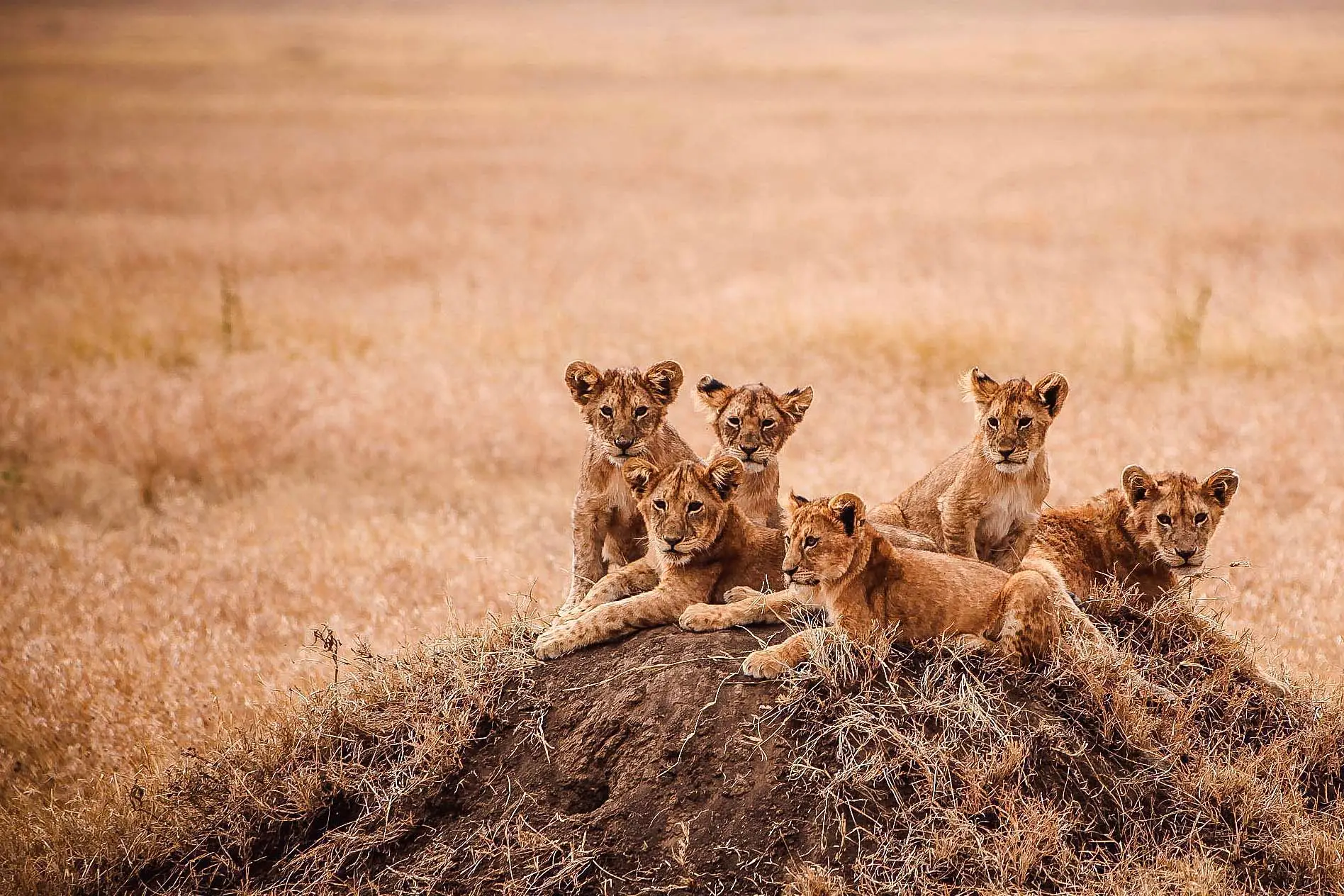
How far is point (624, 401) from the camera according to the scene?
7.26 metres

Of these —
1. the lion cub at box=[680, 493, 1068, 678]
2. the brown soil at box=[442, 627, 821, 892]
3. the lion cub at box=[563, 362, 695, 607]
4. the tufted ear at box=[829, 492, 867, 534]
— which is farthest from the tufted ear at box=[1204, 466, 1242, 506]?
the lion cub at box=[563, 362, 695, 607]

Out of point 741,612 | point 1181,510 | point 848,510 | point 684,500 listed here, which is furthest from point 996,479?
point 684,500

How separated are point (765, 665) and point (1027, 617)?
125 centimetres

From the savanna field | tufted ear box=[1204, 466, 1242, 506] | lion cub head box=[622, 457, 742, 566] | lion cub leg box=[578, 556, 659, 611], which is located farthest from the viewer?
the savanna field

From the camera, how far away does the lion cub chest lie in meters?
7.48

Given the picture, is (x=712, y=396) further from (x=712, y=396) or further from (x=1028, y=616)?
(x=1028, y=616)

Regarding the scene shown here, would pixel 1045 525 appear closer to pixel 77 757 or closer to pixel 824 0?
pixel 77 757

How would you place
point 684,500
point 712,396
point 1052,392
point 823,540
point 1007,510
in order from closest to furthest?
point 823,540
point 684,500
point 1052,392
point 1007,510
point 712,396

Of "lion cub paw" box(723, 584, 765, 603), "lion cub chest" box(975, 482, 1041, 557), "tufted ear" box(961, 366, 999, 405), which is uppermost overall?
"tufted ear" box(961, 366, 999, 405)

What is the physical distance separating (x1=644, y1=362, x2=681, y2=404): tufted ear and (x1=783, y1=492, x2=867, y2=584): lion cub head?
132cm

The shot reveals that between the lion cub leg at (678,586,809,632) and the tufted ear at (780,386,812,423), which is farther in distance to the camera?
the tufted ear at (780,386,812,423)

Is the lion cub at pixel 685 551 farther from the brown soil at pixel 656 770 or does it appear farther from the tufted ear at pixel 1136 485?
the tufted ear at pixel 1136 485

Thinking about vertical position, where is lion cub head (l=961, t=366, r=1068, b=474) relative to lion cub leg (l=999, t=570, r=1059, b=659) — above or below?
above

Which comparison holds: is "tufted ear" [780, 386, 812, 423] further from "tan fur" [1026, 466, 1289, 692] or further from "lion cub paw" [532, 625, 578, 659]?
"lion cub paw" [532, 625, 578, 659]
